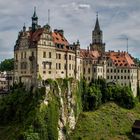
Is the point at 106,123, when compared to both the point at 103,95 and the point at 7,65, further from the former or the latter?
the point at 7,65

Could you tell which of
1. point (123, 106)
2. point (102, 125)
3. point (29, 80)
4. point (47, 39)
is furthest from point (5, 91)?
point (123, 106)

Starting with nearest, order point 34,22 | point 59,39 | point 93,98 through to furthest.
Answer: point 34,22
point 59,39
point 93,98

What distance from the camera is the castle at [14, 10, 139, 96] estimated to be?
90500 millimetres

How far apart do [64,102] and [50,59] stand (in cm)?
1080

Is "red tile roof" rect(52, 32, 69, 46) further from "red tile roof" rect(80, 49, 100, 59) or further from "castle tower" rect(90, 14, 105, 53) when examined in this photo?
"castle tower" rect(90, 14, 105, 53)

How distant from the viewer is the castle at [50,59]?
9050cm

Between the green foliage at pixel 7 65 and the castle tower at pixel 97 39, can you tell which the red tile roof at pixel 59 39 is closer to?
the castle tower at pixel 97 39

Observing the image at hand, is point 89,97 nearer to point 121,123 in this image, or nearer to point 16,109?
point 121,123

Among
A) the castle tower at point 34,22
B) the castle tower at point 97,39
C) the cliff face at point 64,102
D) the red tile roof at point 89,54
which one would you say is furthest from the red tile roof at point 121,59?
→ the castle tower at point 34,22

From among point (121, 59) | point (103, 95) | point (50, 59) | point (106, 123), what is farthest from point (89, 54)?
point (106, 123)

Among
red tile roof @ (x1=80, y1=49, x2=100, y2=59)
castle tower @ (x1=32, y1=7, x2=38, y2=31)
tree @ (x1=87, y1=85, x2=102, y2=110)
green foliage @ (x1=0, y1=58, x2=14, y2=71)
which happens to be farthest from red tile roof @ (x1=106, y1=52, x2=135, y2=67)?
green foliage @ (x1=0, y1=58, x2=14, y2=71)

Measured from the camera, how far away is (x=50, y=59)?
3647 inches

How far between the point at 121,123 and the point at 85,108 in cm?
1013

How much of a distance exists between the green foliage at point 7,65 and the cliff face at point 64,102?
53803 mm
